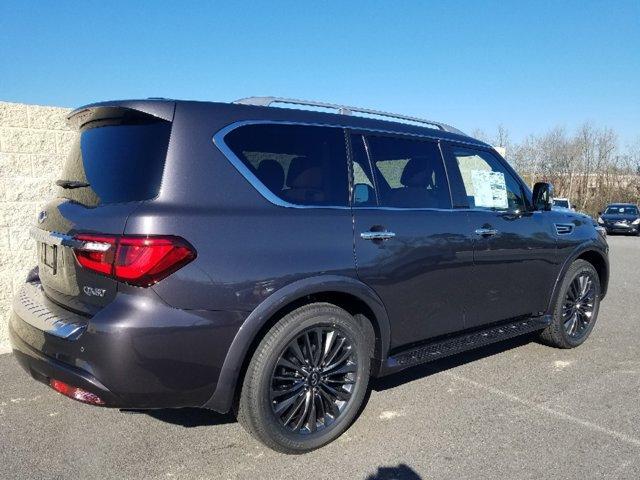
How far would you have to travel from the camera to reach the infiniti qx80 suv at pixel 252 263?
8.33 ft

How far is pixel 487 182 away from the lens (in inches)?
173

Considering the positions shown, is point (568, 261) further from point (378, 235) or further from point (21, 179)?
point (21, 179)

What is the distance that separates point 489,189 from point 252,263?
2.41 m

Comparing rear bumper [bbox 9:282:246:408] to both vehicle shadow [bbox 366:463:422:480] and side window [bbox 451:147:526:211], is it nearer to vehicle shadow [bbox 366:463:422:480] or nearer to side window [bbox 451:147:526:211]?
vehicle shadow [bbox 366:463:422:480]

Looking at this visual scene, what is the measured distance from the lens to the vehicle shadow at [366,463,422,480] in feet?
9.42

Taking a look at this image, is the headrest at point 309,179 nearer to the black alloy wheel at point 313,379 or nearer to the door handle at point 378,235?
the door handle at point 378,235

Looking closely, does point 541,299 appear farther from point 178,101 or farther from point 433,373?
point 178,101

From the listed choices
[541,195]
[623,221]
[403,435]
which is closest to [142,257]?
[403,435]

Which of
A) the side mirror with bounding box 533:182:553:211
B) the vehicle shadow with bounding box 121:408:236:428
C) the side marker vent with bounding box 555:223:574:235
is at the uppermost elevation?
the side mirror with bounding box 533:182:553:211

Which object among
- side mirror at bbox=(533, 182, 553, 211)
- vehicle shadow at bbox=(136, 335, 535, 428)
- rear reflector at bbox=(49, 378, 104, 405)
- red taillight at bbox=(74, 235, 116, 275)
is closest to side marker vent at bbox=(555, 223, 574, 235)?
side mirror at bbox=(533, 182, 553, 211)

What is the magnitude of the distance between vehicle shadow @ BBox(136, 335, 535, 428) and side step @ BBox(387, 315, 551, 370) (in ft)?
1.59

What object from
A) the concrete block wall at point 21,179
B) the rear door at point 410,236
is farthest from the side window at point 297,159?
the concrete block wall at point 21,179

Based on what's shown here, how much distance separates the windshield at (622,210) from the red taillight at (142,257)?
96.5 ft

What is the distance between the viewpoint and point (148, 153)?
2730 mm
